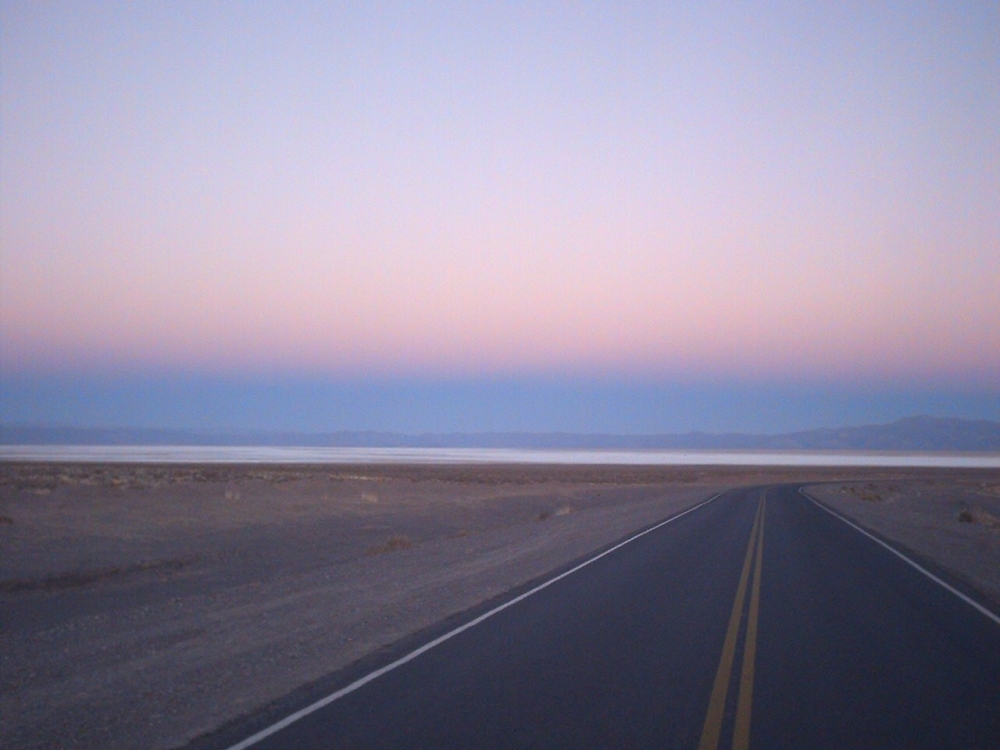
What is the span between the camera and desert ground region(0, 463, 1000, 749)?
921 cm

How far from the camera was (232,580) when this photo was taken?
22438mm

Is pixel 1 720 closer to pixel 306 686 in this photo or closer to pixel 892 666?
pixel 306 686

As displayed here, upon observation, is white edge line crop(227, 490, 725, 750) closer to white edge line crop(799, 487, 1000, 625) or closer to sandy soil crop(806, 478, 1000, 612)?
white edge line crop(799, 487, 1000, 625)

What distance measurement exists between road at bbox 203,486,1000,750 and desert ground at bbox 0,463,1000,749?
3.96ft

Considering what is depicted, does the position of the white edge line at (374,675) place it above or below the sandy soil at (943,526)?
below

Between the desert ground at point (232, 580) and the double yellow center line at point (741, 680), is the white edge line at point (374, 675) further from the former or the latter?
the double yellow center line at point (741, 680)

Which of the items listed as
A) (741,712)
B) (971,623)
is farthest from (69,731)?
(971,623)

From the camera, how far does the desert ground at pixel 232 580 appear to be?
30.2 ft

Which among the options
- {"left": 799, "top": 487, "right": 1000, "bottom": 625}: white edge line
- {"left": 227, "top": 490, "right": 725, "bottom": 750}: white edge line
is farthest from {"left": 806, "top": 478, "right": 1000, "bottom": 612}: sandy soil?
{"left": 227, "top": 490, "right": 725, "bottom": 750}: white edge line

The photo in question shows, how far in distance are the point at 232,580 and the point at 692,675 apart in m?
15.5

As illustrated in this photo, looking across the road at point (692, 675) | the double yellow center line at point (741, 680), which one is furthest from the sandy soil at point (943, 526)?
the double yellow center line at point (741, 680)

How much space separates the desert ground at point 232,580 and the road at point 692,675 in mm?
1207

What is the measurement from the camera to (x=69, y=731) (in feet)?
26.2

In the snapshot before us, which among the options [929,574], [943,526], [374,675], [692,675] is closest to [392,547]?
[929,574]
